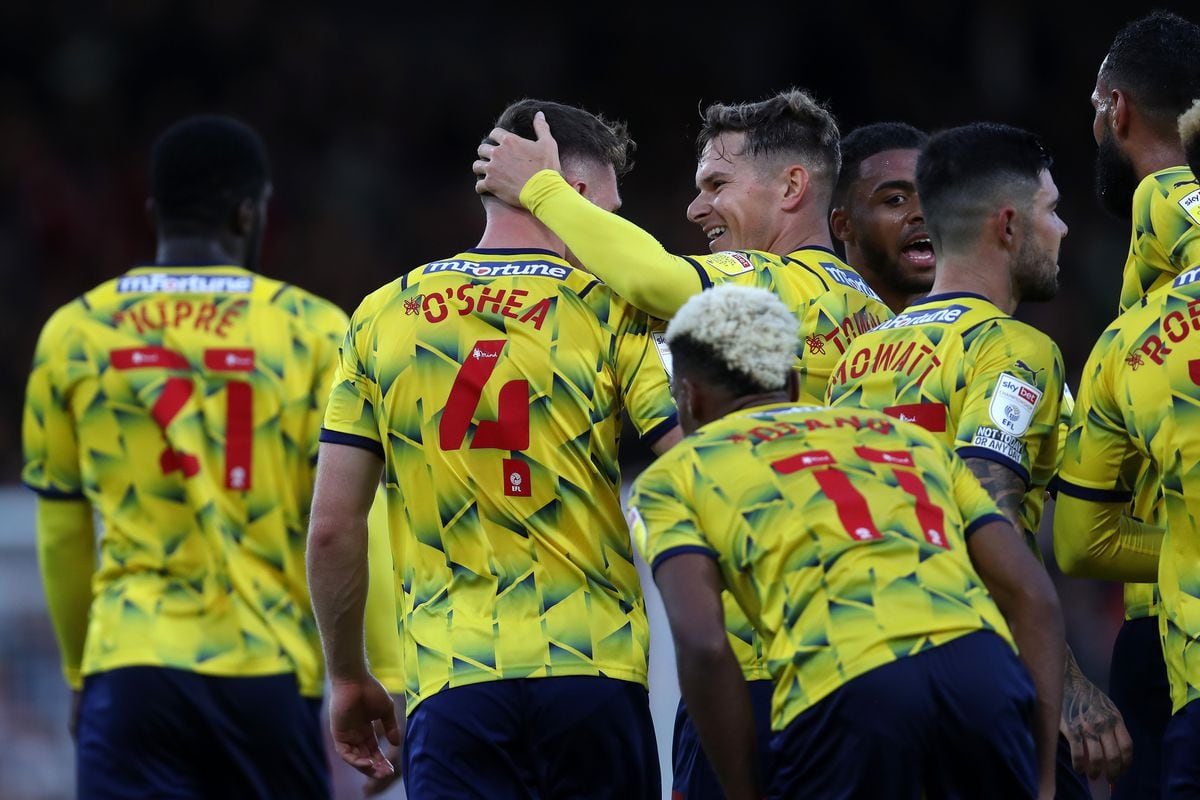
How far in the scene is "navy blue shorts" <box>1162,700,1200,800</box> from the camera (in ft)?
15.4

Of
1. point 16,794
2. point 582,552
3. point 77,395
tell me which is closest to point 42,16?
point 16,794

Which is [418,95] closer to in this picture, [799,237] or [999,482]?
[799,237]

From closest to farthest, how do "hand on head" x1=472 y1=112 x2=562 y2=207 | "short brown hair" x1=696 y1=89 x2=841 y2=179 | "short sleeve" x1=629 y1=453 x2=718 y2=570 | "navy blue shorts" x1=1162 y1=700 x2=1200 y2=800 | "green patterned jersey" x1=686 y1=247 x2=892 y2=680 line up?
"short sleeve" x1=629 y1=453 x2=718 y2=570
"navy blue shorts" x1=1162 y1=700 x2=1200 y2=800
"hand on head" x1=472 y1=112 x2=562 y2=207
"green patterned jersey" x1=686 y1=247 x2=892 y2=680
"short brown hair" x1=696 y1=89 x2=841 y2=179

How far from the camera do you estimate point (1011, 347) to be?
16.0 ft

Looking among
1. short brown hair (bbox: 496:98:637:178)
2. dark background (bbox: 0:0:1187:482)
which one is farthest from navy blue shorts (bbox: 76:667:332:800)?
dark background (bbox: 0:0:1187:482)

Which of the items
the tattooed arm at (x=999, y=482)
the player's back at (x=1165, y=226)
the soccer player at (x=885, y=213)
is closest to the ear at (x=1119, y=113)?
the player's back at (x=1165, y=226)

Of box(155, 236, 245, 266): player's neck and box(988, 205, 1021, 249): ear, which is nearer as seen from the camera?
box(988, 205, 1021, 249): ear

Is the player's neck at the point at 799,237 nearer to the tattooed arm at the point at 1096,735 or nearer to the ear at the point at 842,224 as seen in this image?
the ear at the point at 842,224

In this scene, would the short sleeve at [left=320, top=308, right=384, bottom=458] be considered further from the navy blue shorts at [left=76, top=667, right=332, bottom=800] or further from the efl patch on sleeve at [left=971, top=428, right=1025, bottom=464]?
the efl patch on sleeve at [left=971, top=428, right=1025, bottom=464]

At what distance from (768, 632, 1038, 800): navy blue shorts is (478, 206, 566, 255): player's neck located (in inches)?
74.0

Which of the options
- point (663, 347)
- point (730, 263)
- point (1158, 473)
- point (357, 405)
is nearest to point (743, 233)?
point (663, 347)

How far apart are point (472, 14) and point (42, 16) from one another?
4246mm

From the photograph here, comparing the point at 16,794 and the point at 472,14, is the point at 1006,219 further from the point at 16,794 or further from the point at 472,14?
the point at 472,14

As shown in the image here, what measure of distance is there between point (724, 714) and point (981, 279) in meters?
1.82
